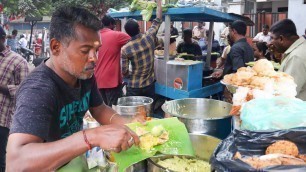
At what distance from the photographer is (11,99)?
303cm

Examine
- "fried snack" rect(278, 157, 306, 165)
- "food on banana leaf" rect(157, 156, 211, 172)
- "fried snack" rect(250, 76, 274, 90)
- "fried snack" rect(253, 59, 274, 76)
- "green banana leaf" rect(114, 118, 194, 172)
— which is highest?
"fried snack" rect(253, 59, 274, 76)

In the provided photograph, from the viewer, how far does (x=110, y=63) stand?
4.65 m

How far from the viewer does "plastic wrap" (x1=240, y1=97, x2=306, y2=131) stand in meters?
1.40

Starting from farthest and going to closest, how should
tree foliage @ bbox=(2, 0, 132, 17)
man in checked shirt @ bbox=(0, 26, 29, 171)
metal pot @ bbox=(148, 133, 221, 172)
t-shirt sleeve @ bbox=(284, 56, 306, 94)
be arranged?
tree foliage @ bbox=(2, 0, 132, 17)
man in checked shirt @ bbox=(0, 26, 29, 171)
t-shirt sleeve @ bbox=(284, 56, 306, 94)
metal pot @ bbox=(148, 133, 221, 172)

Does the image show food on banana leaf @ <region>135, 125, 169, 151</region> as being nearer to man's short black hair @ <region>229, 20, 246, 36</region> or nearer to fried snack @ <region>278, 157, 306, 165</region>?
fried snack @ <region>278, 157, 306, 165</region>

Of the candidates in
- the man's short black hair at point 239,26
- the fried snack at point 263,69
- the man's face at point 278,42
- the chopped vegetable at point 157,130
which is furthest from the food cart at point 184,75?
the chopped vegetable at point 157,130

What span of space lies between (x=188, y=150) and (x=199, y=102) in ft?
3.12

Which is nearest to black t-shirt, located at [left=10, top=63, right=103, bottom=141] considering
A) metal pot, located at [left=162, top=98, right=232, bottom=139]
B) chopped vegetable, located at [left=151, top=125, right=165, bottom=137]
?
chopped vegetable, located at [left=151, top=125, right=165, bottom=137]

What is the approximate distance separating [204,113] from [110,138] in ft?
4.57

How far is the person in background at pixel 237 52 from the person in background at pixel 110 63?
1.50 metres

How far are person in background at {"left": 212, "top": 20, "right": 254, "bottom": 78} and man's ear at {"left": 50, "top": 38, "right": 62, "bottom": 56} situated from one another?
3.15 m

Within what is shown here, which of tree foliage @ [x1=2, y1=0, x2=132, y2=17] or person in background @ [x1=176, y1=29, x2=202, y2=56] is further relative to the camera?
tree foliage @ [x1=2, y1=0, x2=132, y2=17]

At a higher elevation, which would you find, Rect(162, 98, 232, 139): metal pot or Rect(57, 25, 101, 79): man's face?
Rect(57, 25, 101, 79): man's face

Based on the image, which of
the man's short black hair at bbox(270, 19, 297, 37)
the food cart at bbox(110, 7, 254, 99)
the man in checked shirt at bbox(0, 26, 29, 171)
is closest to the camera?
the man in checked shirt at bbox(0, 26, 29, 171)
